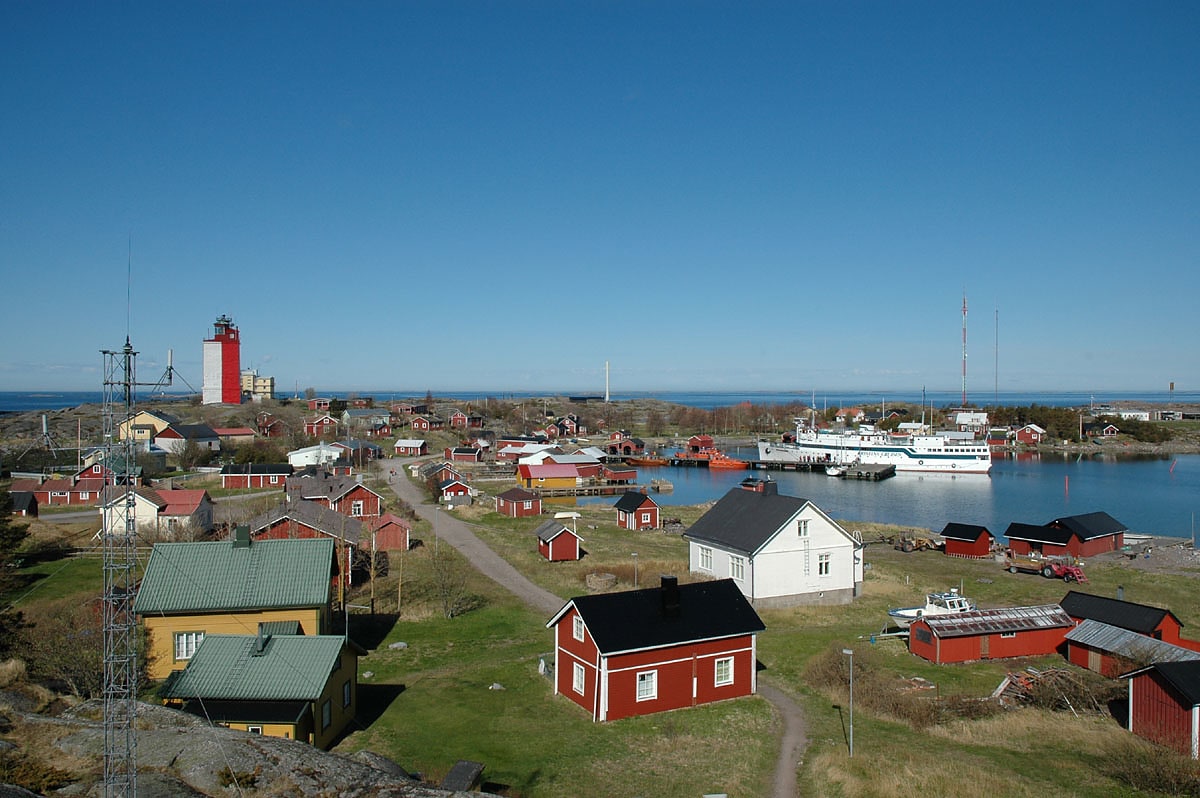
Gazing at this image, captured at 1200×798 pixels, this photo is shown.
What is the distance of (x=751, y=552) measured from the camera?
25.2 metres

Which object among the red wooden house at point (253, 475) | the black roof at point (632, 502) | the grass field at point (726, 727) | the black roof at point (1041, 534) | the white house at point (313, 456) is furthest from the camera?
the white house at point (313, 456)

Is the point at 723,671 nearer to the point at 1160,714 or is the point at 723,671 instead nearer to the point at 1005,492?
the point at 1160,714

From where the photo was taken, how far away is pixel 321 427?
265 feet

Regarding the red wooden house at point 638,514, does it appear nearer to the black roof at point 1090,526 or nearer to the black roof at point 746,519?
the black roof at point 746,519

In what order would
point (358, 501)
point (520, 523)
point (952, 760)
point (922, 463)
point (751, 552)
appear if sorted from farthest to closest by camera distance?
1. point (922, 463)
2. point (520, 523)
3. point (358, 501)
4. point (751, 552)
5. point (952, 760)

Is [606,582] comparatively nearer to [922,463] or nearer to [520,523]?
[520,523]

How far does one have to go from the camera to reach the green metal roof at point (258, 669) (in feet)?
48.0

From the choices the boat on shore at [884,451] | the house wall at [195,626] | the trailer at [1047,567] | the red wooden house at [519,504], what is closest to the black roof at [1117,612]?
the trailer at [1047,567]

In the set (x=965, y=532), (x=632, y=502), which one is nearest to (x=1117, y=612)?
(x=965, y=532)

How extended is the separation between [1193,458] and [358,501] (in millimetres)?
93732

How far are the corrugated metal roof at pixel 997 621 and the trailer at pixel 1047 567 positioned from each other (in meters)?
9.55

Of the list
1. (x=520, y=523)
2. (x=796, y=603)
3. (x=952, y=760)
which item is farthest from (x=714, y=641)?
(x=520, y=523)

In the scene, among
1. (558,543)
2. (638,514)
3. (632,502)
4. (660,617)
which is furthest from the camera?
(632,502)

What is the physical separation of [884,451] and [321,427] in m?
58.1
